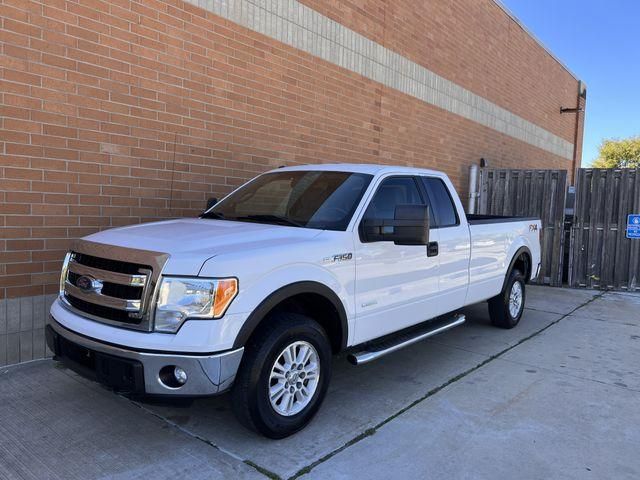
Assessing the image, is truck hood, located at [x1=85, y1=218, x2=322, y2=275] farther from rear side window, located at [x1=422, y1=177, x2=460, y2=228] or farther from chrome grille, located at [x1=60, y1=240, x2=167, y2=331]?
rear side window, located at [x1=422, y1=177, x2=460, y2=228]

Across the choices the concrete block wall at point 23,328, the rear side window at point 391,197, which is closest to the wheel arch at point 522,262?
the rear side window at point 391,197

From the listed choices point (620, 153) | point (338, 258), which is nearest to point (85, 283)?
point (338, 258)

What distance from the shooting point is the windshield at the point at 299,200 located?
13.7 feet

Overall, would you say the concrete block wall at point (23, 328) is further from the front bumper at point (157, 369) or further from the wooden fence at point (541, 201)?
the wooden fence at point (541, 201)

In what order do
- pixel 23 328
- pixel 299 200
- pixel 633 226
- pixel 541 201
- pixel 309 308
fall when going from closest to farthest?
1. pixel 309 308
2. pixel 299 200
3. pixel 23 328
4. pixel 633 226
5. pixel 541 201

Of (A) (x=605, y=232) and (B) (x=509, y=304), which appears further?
(A) (x=605, y=232)

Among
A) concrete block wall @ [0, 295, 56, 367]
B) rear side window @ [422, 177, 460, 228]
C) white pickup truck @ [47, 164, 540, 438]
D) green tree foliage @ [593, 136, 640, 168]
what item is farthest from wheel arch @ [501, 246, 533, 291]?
green tree foliage @ [593, 136, 640, 168]

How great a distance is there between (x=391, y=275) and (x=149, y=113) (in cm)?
339

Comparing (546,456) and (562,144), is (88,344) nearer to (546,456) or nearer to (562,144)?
(546,456)

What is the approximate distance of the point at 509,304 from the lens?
22.1 ft

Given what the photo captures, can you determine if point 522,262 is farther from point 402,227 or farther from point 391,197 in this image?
point 402,227

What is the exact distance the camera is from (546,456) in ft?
11.3

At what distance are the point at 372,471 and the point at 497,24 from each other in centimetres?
1381

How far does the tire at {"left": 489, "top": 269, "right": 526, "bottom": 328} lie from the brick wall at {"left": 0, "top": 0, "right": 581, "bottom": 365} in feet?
11.5
